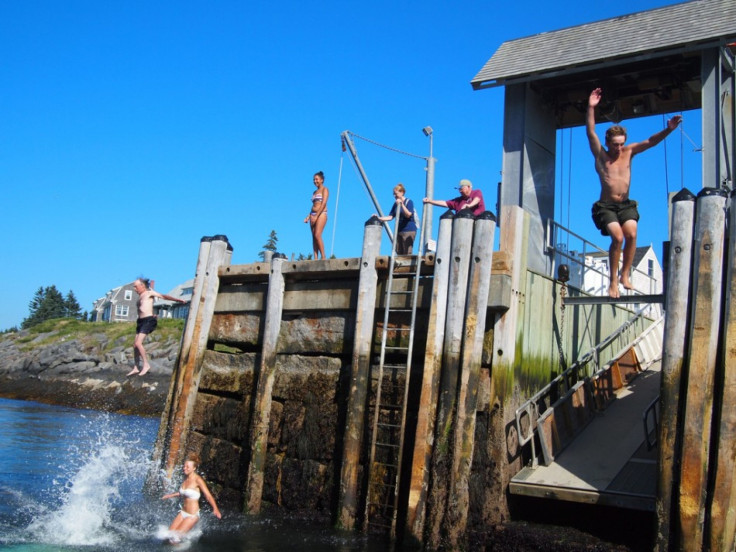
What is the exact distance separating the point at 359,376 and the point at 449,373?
4.64 ft

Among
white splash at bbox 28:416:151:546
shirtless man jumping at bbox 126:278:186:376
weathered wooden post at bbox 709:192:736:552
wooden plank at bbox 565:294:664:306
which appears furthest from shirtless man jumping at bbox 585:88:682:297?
white splash at bbox 28:416:151:546

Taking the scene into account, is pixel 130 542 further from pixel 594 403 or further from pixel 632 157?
pixel 632 157

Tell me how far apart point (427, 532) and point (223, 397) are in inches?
177

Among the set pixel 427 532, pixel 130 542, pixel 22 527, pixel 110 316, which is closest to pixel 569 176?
pixel 427 532

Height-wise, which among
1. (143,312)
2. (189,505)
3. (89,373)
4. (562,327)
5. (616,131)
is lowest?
(189,505)

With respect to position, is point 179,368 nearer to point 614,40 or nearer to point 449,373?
point 449,373

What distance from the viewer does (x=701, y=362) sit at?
7.84 meters

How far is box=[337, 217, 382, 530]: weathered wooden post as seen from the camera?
31.9 feet

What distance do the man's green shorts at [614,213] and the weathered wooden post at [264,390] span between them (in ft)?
16.2

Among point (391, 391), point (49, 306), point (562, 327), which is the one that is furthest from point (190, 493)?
point (49, 306)

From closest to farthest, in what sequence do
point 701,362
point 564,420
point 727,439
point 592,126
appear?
point 727,439
point 701,362
point 592,126
point 564,420

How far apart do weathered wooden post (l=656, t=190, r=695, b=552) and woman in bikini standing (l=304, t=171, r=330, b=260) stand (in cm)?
638

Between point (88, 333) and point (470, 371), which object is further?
point (88, 333)

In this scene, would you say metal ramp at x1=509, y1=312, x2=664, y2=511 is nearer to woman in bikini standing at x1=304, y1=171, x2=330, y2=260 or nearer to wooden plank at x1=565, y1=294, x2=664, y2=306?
wooden plank at x1=565, y1=294, x2=664, y2=306
